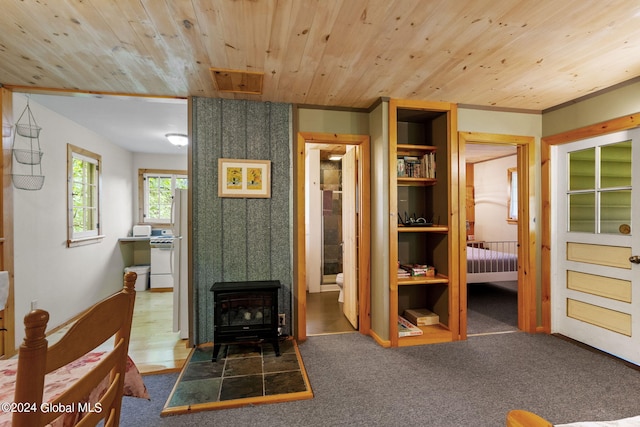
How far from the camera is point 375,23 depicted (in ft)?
5.76

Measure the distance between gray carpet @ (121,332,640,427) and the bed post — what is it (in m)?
1.48

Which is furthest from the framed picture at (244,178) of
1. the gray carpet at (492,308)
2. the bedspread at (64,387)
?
the gray carpet at (492,308)

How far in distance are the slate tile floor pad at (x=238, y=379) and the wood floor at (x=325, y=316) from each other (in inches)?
23.3

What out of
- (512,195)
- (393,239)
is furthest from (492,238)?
(393,239)

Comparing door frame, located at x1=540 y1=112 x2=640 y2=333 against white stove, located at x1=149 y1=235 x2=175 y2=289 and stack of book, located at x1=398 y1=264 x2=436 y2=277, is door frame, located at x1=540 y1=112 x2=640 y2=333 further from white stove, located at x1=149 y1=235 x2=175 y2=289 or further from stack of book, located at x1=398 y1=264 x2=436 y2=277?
white stove, located at x1=149 y1=235 x2=175 y2=289

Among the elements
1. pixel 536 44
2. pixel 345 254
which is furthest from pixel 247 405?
pixel 536 44

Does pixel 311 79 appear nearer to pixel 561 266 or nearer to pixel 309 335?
pixel 309 335

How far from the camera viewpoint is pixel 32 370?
607 mm

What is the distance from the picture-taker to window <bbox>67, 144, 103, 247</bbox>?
3756mm

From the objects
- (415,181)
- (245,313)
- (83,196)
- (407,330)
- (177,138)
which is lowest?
(407,330)

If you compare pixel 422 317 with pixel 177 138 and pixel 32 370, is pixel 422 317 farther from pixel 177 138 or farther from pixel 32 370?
pixel 177 138

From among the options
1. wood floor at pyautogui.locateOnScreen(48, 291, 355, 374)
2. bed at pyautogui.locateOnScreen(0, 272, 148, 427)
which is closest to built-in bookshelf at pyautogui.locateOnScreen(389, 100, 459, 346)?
wood floor at pyautogui.locateOnScreen(48, 291, 355, 374)

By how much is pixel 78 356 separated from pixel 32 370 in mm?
174

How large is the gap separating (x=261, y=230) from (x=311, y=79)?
4.85ft
